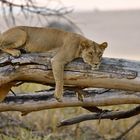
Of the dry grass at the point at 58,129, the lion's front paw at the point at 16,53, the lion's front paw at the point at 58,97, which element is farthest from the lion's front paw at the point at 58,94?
the dry grass at the point at 58,129

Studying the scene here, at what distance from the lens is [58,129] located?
8.12 m

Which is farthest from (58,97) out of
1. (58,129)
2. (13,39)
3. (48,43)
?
(58,129)

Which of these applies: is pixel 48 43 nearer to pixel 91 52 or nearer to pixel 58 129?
pixel 91 52

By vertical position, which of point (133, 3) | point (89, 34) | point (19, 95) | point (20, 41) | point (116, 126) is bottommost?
point (133, 3)

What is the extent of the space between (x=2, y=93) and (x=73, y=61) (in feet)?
1.91

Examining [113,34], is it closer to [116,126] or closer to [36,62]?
[116,126]

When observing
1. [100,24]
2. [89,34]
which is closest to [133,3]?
[100,24]

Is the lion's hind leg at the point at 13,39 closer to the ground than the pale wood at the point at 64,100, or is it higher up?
higher up

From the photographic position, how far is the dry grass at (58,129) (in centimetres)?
749

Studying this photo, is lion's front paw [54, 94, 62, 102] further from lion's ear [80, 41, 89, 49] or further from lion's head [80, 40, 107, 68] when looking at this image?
lion's ear [80, 41, 89, 49]

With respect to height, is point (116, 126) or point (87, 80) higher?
point (87, 80)

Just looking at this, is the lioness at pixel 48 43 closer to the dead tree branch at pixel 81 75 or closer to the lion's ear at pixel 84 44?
the lion's ear at pixel 84 44

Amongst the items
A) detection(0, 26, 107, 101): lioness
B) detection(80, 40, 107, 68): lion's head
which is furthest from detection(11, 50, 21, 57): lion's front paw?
detection(80, 40, 107, 68): lion's head

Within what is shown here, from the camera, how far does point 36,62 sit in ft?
16.9
